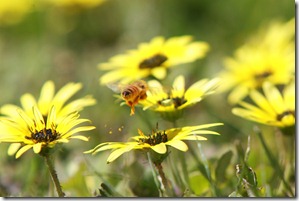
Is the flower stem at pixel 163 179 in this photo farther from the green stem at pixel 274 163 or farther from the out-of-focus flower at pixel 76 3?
the out-of-focus flower at pixel 76 3

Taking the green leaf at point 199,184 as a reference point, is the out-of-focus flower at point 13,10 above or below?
above

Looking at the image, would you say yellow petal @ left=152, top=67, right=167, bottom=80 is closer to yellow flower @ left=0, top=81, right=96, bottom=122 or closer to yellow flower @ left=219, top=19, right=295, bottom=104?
yellow flower @ left=0, top=81, right=96, bottom=122

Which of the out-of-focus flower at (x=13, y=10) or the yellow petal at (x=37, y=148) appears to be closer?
the yellow petal at (x=37, y=148)

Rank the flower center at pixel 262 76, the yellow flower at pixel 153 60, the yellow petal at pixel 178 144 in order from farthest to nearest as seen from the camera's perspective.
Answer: the flower center at pixel 262 76
the yellow flower at pixel 153 60
the yellow petal at pixel 178 144

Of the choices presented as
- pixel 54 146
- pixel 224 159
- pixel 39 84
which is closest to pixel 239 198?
pixel 224 159

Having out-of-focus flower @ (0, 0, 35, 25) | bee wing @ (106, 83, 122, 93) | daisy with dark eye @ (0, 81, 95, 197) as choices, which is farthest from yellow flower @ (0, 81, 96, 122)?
out-of-focus flower @ (0, 0, 35, 25)

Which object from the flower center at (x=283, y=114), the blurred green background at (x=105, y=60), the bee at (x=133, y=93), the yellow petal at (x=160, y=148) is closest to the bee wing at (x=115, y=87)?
the bee at (x=133, y=93)

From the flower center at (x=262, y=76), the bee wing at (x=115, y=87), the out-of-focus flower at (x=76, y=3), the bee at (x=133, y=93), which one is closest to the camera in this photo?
the bee at (x=133, y=93)
